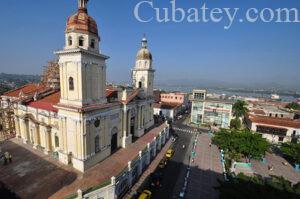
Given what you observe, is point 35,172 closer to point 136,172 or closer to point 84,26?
point 136,172

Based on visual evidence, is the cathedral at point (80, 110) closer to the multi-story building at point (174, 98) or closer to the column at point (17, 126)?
the column at point (17, 126)

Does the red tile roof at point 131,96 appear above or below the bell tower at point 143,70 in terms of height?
below

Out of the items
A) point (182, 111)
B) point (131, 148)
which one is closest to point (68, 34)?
point (131, 148)

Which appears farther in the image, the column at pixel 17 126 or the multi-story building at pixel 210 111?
the multi-story building at pixel 210 111

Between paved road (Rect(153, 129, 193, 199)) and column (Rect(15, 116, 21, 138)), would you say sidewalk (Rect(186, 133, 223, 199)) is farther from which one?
column (Rect(15, 116, 21, 138))

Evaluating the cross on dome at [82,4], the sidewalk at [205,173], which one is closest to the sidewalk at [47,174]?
the sidewalk at [205,173]

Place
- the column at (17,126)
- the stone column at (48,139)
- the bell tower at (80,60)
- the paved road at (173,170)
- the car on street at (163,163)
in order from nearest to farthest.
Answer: the bell tower at (80,60), the paved road at (173,170), the stone column at (48,139), the car on street at (163,163), the column at (17,126)
